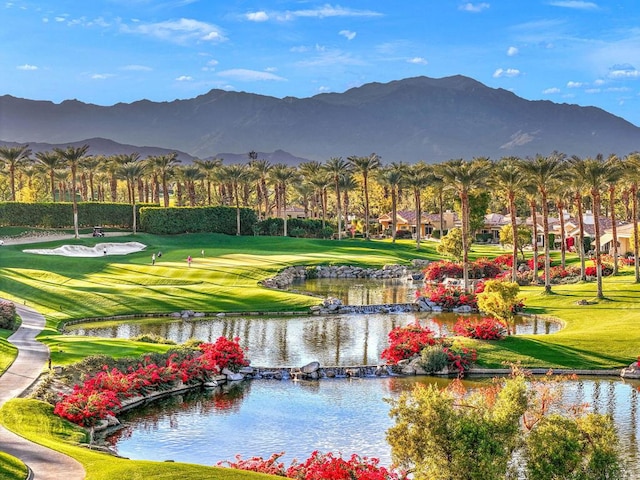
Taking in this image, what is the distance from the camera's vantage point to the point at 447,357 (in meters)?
38.4

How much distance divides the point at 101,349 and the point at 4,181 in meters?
145

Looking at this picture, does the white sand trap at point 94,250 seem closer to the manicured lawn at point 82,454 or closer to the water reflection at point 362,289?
the water reflection at point 362,289

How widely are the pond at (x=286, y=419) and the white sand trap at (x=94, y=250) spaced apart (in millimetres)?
56405

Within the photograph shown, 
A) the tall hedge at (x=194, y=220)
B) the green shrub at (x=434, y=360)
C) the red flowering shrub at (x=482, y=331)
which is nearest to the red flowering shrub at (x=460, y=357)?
the green shrub at (x=434, y=360)

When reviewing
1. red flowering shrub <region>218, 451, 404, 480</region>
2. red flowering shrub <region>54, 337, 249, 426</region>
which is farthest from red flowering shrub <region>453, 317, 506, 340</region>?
red flowering shrub <region>218, 451, 404, 480</region>

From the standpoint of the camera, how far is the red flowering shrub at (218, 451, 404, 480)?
21.5 metres

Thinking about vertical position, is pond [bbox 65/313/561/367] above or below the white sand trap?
below

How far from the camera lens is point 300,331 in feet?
166

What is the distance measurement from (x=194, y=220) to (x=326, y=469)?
95155 millimetres

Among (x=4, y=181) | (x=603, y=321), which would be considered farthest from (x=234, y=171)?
(x=603, y=321)

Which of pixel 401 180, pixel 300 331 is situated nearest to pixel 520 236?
pixel 401 180

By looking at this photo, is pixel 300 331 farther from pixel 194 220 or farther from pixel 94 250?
pixel 194 220

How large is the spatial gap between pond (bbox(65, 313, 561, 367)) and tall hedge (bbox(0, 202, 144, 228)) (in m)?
51.5

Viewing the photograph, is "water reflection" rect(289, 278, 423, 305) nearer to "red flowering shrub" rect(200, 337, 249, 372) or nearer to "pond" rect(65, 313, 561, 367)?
"pond" rect(65, 313, 561, 367)
